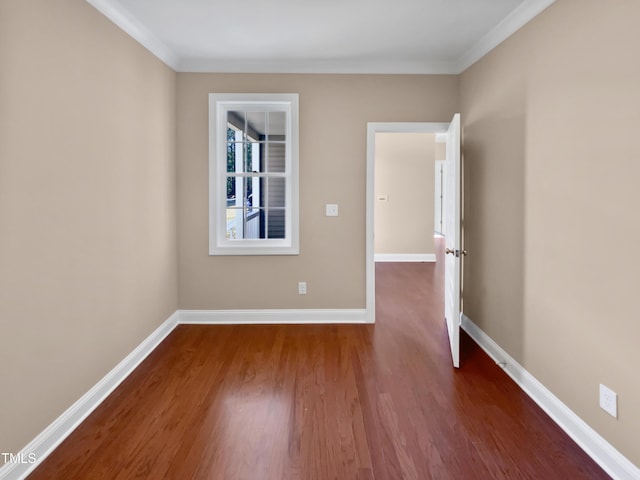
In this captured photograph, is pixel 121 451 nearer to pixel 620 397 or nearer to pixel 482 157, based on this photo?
pixel 620 397

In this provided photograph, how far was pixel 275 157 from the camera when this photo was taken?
13.4ft

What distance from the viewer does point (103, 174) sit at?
255 cm

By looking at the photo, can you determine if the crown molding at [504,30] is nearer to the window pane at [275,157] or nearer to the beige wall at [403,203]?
the window pane at [275,157]

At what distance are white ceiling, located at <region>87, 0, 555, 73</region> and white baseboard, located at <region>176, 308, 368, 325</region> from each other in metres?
2.42

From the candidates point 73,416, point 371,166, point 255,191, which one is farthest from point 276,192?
point 73,416

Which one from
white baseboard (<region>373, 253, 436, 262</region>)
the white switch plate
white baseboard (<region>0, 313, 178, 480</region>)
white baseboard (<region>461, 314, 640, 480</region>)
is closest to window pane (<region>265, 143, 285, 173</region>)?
the white switch plate

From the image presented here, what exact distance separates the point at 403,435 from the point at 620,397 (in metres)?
1.06

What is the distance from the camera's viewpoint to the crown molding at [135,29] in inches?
99.7

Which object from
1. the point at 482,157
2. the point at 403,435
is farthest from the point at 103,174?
the point at 482,157

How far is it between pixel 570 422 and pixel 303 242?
2.62 m

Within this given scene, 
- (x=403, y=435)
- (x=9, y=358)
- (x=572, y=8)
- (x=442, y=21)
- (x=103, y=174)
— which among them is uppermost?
(x=442, y=21)

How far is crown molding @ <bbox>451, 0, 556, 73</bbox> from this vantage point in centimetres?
254

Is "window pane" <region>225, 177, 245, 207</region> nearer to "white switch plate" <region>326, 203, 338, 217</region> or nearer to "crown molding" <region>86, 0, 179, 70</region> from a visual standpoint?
"white switch plate" <region>326, 203, 338, 217</region>

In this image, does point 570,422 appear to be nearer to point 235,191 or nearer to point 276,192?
point 276,192
